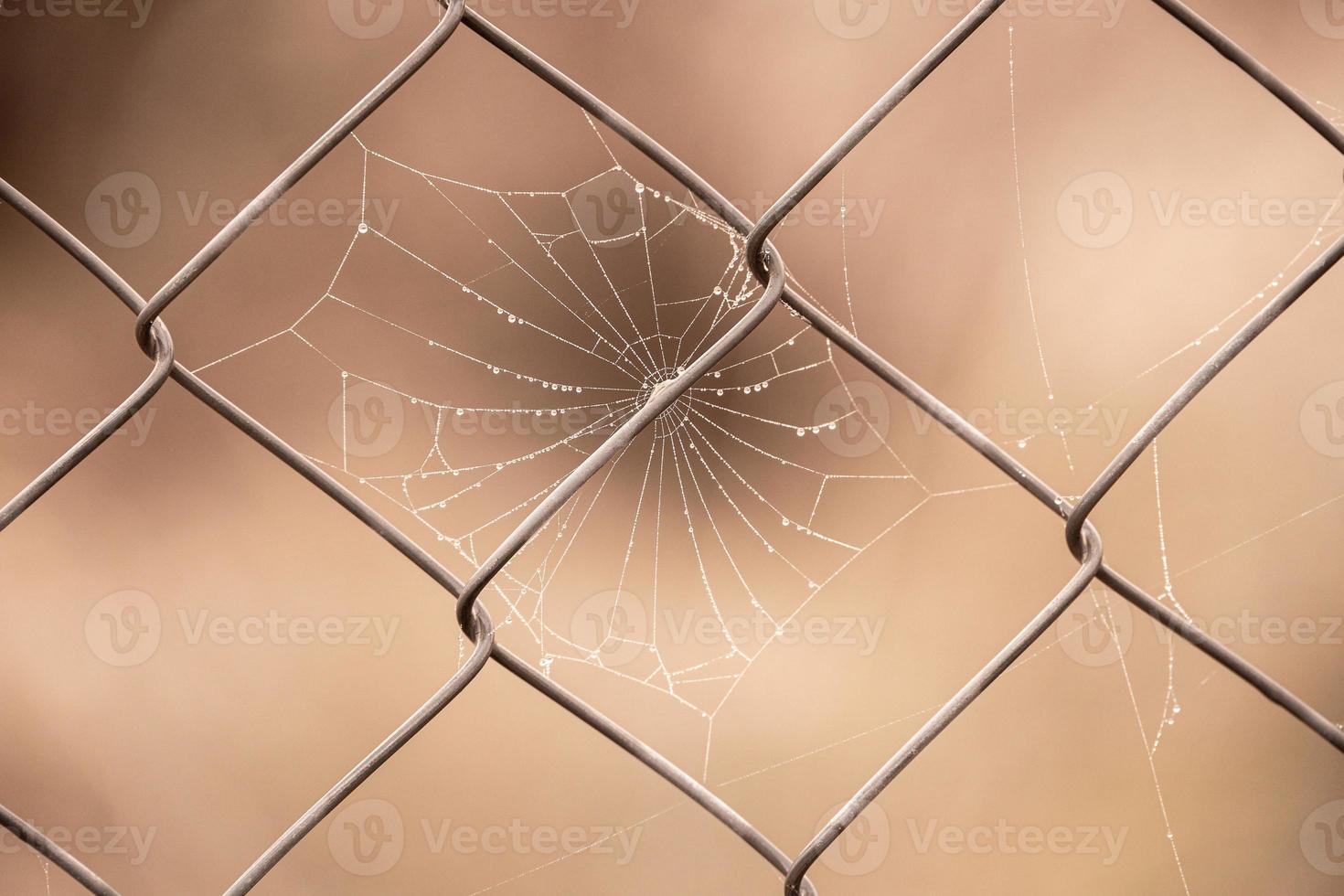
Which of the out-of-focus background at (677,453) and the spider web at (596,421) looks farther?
the spider web at (596,421)

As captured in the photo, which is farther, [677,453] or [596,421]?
[677,453]

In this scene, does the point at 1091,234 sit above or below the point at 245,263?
above

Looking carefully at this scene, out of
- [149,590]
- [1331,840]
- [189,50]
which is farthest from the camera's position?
[189,50]

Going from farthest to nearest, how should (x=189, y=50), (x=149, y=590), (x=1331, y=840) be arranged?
1. (x=189, y=50)
2. (x=149, y=590)
3. (x=1331, y=840)

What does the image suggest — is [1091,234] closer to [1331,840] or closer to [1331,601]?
[1331,601]

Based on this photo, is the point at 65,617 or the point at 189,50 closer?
the point at 65,617

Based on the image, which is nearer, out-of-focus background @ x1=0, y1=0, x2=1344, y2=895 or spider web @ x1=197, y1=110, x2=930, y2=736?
out-of-focus background @ x1=0, y1=0, x2=1344, y2=895

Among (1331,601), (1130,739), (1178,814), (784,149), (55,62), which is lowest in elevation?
(1178,814)

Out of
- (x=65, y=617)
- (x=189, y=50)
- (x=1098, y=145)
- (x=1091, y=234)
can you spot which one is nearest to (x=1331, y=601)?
(x=1091, y=234)
